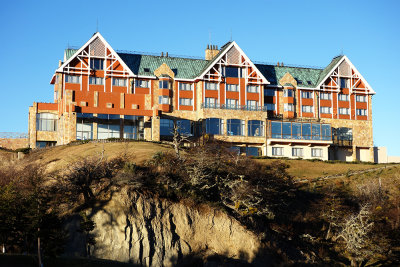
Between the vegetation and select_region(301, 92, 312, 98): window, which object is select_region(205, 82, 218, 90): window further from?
the vegetation

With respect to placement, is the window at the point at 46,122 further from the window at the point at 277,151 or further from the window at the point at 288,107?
the window at the point at 288,107

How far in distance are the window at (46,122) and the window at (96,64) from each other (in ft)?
27.4

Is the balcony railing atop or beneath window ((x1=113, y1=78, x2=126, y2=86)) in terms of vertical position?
beneath

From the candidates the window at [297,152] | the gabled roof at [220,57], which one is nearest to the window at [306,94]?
the gabled roof at [220,57]

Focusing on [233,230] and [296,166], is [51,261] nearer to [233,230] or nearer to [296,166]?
[233,230]

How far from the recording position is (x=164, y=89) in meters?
82.7

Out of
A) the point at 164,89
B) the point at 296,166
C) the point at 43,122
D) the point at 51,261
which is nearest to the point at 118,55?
the point at 164,89

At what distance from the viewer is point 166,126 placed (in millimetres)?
79688

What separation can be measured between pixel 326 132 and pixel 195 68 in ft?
68.7

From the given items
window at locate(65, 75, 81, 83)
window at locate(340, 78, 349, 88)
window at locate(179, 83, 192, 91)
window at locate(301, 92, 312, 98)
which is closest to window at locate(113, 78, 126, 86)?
window at locate(65, 75, 81, 83)

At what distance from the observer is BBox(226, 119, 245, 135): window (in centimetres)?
8012

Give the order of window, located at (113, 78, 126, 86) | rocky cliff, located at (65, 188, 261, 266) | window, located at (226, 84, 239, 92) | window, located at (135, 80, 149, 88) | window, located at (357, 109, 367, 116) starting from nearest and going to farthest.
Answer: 1. rocky cliff, located at (65, 188, 261, 266)
2. window, located at (113, 78, 126, 86)
3. window, located at (135, 80, 149, 88)
4. window, located at (226, 84, 239, 92)
5. window, located at (357, 109, 367, 116)

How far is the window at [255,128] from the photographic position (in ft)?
266

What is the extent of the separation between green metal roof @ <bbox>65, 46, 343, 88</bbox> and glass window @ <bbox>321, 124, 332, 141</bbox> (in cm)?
842
